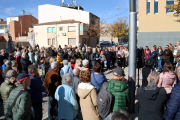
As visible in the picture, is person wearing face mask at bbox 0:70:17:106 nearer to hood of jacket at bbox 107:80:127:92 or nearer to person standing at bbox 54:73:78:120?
person standing at bbox 54:73:78:120

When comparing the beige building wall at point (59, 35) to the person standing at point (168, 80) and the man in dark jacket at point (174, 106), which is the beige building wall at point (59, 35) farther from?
the man in dark jacket at point (174, 106)

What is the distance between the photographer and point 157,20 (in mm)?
16984

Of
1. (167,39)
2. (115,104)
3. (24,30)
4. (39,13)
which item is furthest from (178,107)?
(24,30)

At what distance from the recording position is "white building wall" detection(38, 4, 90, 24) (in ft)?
123

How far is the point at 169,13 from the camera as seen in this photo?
1659 cm

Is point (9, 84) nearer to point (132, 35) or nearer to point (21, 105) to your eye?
point (21, 105)

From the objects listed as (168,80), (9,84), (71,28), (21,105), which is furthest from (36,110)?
(71,28)

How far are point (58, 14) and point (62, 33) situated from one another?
8.23 metres

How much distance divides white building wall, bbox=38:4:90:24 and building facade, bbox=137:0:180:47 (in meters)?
21.4

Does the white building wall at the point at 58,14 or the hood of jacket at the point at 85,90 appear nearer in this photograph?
the hood of jacket at the point at 85,90

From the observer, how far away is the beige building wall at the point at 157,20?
16.6 m

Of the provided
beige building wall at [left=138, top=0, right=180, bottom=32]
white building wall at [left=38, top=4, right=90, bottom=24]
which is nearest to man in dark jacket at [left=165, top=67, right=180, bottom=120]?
beige building wall at [left=138, top=0, right=180, bottom=32]

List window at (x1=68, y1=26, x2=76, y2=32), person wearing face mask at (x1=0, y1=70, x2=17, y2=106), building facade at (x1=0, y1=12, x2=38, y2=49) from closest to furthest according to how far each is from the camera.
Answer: person wearing face mask at (x1=0, y1=70, x2=17, y2=106) < window at (x1=68, y1=26, x2=76, y2=32) < building facade at (x1=0, y1=12, x2=38, y2=49)

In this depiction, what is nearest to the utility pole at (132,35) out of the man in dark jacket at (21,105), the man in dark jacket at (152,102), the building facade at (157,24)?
the man in dark jacket at (152,102)
